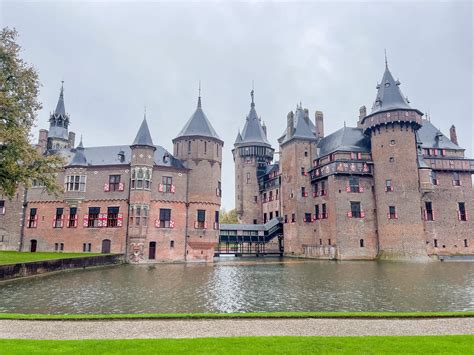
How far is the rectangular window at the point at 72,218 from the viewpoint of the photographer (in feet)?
117

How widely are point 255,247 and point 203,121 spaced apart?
22.8m

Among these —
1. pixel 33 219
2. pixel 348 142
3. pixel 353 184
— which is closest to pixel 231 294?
pixel 33 219

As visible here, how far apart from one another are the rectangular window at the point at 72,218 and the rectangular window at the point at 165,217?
8.69 metres

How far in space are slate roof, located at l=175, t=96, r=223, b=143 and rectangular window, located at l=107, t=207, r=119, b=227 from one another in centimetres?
1016

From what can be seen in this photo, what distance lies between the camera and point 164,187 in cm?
3591

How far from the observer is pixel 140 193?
34375 mm

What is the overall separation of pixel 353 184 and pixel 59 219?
3227 cm

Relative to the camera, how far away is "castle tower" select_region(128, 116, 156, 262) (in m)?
33.8

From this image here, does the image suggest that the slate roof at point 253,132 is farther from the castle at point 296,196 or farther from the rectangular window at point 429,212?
the rectangular window at point 429,212

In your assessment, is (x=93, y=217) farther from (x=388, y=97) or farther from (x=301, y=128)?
(x=388, y=97)

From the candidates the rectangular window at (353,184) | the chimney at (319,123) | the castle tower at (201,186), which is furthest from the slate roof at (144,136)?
the chimney at (319,123)

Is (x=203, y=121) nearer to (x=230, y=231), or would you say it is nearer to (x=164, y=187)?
(x=164, y=187)

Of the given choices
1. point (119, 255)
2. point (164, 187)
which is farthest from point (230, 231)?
point (119, 255)

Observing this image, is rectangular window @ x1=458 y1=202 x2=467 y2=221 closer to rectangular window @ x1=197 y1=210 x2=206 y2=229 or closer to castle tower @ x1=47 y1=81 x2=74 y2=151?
rectangular window @ x1=197 y1=210 x2=206 y2=229
